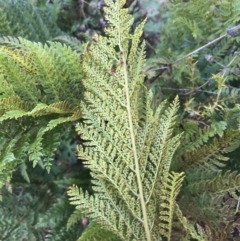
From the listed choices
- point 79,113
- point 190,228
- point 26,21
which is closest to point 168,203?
point 190,228

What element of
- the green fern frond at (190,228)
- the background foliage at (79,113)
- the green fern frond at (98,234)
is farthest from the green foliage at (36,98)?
the green fern frond at (190,228)

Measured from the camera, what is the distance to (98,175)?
72 centimetres

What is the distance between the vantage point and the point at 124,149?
726 mm

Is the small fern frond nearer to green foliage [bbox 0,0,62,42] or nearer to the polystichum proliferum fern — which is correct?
the polystichum proliferum fern

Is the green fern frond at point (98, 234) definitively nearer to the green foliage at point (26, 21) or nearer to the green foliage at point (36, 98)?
the green foliage at point (36, 98)

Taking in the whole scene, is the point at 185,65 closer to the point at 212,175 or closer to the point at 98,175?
the point at 212,175

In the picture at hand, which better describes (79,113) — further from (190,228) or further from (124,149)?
(190,228)

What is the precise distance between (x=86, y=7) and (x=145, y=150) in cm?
62

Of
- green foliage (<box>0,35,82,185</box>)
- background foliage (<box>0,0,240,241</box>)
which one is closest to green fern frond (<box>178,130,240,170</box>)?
background foliage (<box>0,0,240,241</box>)

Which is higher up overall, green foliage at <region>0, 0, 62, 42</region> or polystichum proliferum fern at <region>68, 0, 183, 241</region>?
green foliage at <region>0, 0, 62, 42</region>

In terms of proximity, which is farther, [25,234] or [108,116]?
[25,234]

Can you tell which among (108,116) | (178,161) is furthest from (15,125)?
(178,161)

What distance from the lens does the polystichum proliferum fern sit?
0.72 m

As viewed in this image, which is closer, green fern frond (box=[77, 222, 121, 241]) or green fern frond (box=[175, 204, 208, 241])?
green fern frond (box=[175, 204, 208, 241])
